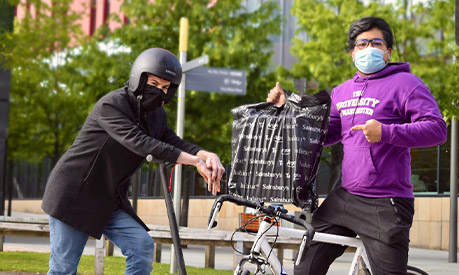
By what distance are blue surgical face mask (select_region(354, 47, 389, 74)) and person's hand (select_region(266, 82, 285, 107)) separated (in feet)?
1.33

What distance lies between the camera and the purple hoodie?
3689mm

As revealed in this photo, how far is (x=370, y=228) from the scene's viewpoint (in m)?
3.78

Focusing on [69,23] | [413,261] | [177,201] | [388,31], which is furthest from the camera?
[69,23]

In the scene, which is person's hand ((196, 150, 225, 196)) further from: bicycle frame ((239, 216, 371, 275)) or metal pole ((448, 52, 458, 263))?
metal pole ((448, 52, 458, 263))

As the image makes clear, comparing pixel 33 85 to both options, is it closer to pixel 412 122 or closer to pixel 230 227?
pixel 230 227

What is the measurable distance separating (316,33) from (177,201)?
11.2 meters

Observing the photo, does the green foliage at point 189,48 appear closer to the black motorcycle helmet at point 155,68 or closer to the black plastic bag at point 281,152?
the black motorcycle helmet at point 155,68

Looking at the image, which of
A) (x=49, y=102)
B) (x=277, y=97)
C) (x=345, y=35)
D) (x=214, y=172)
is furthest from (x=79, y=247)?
(x=49, y=102)

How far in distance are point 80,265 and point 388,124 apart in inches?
341

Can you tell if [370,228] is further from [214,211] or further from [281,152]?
[214,211]

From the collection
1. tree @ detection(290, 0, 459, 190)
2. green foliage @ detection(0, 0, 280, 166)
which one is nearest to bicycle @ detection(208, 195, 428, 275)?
green foliage @ detection(0, 0, 280, 166)

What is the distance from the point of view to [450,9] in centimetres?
1919

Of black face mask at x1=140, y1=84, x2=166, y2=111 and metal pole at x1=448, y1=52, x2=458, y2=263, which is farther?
metal pole at x1=448, y1=52, x2=458, y2=263

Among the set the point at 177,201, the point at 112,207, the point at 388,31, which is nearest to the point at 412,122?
the point at 388,31
